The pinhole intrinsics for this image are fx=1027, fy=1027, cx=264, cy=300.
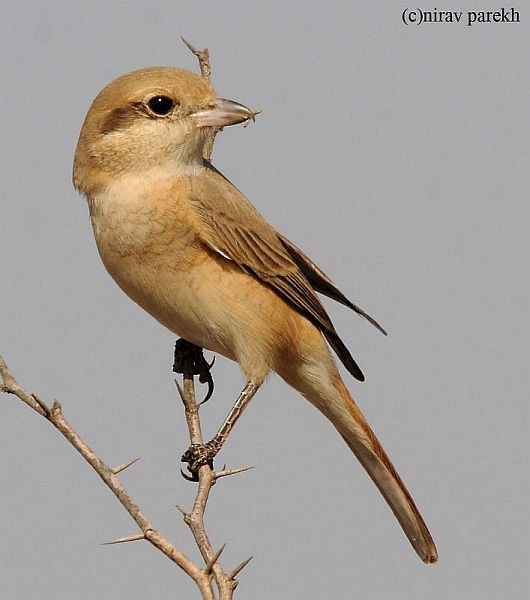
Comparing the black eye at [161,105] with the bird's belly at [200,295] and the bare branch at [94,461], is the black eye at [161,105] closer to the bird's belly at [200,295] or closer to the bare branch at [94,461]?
the bird's belly at [200,295]

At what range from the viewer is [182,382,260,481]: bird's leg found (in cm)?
470

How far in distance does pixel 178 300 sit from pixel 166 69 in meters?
1.05

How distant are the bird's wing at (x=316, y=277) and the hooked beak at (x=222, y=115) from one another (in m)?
0.88

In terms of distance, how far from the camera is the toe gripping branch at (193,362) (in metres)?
5.27

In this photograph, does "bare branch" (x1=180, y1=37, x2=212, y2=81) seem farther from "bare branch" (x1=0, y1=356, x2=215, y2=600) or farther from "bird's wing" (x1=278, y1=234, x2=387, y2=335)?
"bare branch" (x1=0, y1=356, x2=215, y2=600)

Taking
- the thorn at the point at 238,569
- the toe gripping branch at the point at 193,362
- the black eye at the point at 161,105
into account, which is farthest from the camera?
the toe gripping branch at the point at 193,362

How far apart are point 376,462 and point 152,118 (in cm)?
218

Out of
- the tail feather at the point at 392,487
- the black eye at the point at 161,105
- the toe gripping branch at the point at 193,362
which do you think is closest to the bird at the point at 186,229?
the black eye at the point at 161,105

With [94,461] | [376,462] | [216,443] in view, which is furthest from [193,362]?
[94,461]

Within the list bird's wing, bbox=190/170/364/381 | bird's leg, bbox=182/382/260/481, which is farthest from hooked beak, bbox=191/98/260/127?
bird's leg, bbox=182/382/260/481

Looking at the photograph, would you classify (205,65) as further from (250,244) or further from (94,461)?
(94,461)

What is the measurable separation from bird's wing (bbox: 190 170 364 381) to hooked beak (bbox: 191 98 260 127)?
0.34 metres

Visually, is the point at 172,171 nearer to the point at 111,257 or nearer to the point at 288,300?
the point at 111,257

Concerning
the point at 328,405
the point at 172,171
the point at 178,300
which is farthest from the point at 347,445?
the point at 172,171
